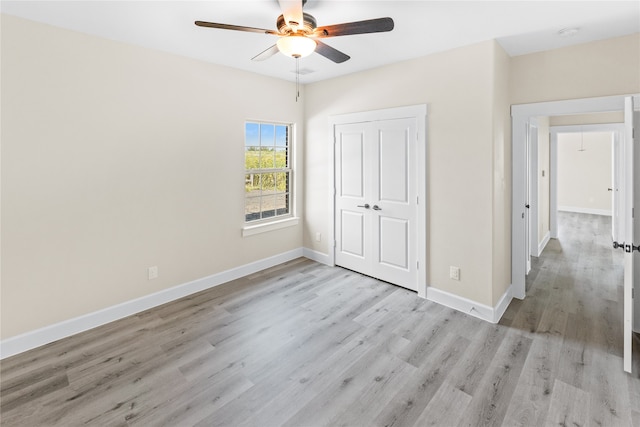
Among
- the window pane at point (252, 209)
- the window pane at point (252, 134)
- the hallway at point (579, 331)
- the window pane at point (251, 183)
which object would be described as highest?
the window pane at point (252, 134)

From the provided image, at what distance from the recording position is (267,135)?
457 cm

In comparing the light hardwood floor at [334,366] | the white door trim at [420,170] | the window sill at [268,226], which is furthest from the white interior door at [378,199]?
the window sill at [268,226]

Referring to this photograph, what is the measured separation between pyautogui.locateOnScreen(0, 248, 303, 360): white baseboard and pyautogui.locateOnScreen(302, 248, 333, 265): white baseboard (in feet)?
2.44

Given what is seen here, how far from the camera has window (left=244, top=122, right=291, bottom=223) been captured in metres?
4.37

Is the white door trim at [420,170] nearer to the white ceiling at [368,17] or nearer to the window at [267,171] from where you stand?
the white ceiling at [368,17]

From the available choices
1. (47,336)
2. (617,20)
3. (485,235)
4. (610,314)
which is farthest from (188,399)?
(617,20)

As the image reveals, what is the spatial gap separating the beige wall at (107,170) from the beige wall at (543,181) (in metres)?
4.94

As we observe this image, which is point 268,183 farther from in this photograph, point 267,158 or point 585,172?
point 585,172

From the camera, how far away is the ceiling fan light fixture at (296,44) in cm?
211

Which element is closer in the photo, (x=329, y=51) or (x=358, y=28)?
(x=358, y=28)

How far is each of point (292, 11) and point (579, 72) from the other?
114 inches

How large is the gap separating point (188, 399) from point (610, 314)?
3.99 m

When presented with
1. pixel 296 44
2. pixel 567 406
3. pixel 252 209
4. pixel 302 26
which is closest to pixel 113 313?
pixel 252 209

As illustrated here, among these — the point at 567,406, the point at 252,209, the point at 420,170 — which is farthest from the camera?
the point at 252,209
